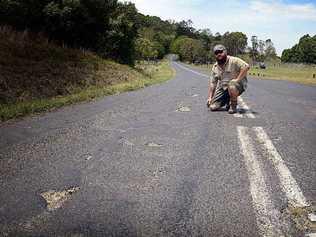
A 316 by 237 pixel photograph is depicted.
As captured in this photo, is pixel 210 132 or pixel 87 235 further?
pixel 210 132

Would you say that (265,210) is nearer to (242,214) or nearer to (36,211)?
(242,214)

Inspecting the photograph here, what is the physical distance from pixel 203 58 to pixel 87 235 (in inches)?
5790

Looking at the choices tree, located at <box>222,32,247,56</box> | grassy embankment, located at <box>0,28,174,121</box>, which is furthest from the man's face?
tree, located at <box>222,32,247,56</box>

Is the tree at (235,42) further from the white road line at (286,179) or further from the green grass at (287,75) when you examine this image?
the white road line at (286,179)

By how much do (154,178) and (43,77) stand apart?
38.5 ft

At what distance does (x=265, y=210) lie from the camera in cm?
377

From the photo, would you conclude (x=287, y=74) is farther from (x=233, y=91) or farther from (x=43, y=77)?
(x=233, y=91)

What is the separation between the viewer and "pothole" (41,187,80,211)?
3.90 meters

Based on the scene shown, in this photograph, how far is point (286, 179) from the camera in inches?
184

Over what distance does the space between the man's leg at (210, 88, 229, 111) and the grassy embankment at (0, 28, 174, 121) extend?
4.43 m

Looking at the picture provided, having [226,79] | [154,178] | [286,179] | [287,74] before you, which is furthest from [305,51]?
[154,178]

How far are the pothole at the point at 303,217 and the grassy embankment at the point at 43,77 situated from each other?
23.4ft

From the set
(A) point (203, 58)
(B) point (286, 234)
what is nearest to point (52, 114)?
(B) point (286, 234)

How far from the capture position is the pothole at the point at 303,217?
3414 mm
